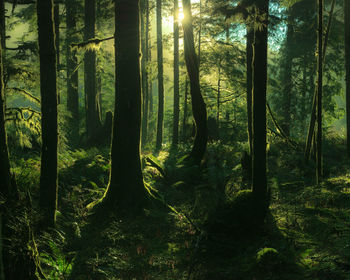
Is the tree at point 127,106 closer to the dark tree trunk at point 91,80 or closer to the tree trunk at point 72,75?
the dark tree trunk at point 91,80

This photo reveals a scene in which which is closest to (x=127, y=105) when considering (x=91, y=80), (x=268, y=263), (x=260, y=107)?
(x=260, y=107)

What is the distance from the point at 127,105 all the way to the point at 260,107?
3.41 metres

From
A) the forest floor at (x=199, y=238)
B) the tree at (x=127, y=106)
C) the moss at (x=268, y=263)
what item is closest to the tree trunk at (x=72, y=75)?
the tree at (x=127, y=106)

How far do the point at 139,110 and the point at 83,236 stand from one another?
3.57m

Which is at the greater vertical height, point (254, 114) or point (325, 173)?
point (254, 114)

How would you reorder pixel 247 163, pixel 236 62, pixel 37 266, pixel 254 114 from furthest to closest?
1. pixel 236 62
2. pixel 247 163
3. pixel 254 114
4. pixel 37 266

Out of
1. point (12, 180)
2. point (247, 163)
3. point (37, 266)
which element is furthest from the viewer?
point (247, 163)

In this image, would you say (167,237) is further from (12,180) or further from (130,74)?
(130,74)

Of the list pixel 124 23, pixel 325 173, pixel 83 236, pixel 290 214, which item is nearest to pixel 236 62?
pixel 325 173

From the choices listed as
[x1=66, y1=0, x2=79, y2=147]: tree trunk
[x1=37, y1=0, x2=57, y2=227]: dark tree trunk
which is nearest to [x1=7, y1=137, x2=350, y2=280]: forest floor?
[x1=37, y1=0, x2=57, y2=227]: dark tree trunk

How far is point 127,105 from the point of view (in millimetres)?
8250

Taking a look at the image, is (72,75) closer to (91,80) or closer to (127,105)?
(91,80)

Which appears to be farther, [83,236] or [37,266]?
[83,236]

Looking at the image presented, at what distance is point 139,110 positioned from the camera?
333 inches
